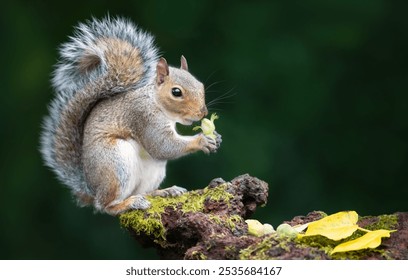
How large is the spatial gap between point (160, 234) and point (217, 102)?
643 mm

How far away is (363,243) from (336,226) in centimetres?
23

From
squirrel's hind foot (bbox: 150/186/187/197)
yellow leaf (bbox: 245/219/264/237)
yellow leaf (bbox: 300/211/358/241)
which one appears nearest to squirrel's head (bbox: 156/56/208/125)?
squirrel's hind foot (bbox: 150/186/187/197)

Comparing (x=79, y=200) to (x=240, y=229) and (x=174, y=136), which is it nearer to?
(x=174, y=136)

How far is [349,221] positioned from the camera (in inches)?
111

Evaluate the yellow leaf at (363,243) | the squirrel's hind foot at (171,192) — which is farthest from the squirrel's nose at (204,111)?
the yellow leaf at (363,243)

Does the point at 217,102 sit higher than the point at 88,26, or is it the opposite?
the point at 88,26

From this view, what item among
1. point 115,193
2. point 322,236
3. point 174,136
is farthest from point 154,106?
point 322,236

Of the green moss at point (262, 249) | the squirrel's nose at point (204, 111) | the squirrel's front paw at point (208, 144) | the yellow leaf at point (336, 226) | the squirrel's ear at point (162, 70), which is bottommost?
the green moss at point (262, 249)

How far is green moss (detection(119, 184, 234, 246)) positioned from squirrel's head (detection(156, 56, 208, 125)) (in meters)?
0.32

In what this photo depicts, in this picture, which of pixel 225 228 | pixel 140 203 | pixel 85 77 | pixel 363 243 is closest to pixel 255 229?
pixel 225 228

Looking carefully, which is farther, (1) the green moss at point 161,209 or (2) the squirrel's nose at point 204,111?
(2) the squirrel's nose at point 204,111

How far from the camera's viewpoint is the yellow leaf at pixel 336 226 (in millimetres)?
2662

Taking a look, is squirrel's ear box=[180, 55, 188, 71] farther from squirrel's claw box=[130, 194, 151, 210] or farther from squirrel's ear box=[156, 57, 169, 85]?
squirrel's claw box=[130, 194, 151, 210]

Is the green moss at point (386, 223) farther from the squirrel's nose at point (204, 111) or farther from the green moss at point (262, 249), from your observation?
the squirrel's nose at point (204, 111)
